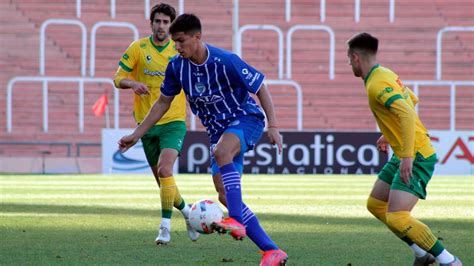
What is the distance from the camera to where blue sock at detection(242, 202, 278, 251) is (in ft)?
24.9

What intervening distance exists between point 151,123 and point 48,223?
3866mm

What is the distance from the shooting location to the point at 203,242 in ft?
32.3

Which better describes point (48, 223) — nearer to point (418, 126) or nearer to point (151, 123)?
point (151, 123)

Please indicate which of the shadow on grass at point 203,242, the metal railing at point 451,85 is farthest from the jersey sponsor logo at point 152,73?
the metal railing at point 451,85

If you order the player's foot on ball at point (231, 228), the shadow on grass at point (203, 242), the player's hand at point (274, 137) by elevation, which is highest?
the player's hand at point (274, 137)

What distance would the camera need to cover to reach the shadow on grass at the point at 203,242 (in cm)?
832

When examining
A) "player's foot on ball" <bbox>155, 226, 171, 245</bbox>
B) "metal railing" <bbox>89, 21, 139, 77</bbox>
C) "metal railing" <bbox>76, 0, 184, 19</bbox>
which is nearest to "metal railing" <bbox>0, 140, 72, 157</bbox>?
"metal railing" <bbox>89, 21, 139, 77</bbox>

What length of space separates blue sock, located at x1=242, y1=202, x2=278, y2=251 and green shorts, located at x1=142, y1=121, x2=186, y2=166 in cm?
288

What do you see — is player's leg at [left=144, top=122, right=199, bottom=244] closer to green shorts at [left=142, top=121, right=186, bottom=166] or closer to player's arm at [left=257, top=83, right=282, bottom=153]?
green shorts at [left=142, top=121, right=186, bottom=166]

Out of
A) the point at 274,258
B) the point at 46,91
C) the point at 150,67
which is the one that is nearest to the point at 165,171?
the point at 150,67

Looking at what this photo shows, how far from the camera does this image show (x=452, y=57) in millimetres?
36906

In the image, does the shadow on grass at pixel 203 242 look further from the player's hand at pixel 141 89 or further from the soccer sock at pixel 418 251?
the player's hand at pixel 141 89

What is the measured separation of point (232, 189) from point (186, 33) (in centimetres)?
113

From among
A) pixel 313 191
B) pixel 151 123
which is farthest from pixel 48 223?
pixel 313 191
